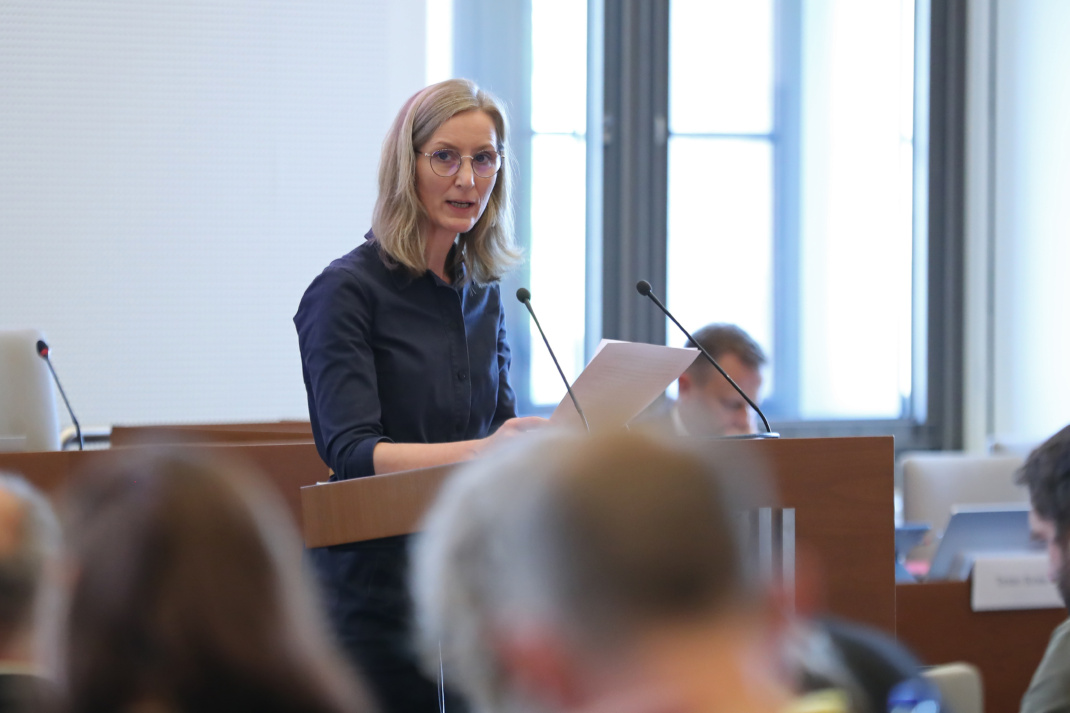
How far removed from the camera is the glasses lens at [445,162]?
77.3 inches

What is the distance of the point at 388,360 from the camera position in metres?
1.87

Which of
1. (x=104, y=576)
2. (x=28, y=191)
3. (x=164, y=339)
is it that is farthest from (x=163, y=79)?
(x=104, y=576)

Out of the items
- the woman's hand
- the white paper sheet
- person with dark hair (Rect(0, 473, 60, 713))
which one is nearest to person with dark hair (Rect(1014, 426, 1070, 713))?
the white paper sheet

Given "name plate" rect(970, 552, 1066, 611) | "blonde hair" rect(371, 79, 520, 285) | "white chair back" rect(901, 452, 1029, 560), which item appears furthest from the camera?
"white chair back" rect(901, 452, 1029, 560)

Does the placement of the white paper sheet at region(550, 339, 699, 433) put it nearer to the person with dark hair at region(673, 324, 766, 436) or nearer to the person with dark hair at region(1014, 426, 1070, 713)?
the person with dark hair at region(1014, 426, 1070, 713)

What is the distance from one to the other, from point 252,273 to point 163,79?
870 millimetres

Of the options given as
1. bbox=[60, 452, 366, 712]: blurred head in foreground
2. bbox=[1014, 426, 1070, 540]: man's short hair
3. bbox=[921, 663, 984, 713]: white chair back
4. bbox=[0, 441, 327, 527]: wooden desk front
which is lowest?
bbox=[921, 663, 984, 713]: white chair back

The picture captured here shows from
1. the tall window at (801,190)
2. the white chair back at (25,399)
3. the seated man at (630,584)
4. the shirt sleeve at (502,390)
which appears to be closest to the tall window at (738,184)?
the tall window at (801,190)

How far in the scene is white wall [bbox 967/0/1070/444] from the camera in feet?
15.5

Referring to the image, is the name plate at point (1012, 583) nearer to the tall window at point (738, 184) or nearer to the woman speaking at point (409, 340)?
the woman speaking at point (409, 340)

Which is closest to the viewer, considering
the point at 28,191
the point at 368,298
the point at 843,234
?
the point at 368,298

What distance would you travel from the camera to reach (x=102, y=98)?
441cm

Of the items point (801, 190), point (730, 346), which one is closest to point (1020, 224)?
point (801, 190)

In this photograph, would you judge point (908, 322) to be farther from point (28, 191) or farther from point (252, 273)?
point (28, 191)
